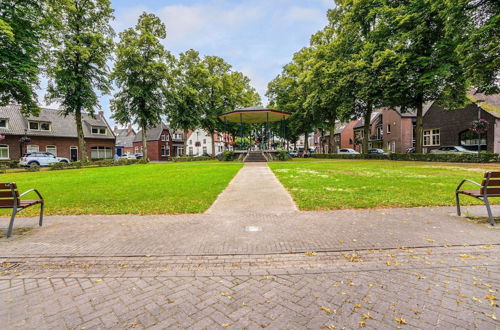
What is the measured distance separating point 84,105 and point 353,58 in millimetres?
30169

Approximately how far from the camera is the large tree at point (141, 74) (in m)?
30.8

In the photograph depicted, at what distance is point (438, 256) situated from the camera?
3.60 m

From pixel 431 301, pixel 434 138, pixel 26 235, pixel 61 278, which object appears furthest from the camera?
pixel 434 138

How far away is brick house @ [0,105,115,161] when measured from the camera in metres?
31.2

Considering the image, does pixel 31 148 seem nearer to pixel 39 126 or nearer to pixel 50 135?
pixel 50 135

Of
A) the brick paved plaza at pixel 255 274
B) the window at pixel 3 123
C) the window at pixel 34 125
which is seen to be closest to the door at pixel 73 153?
the window at pixel 34 125

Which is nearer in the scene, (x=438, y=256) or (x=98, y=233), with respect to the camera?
(x=438, y=256)

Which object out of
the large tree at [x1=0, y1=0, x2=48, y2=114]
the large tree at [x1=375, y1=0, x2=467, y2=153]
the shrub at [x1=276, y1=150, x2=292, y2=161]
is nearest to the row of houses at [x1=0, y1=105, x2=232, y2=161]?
the large tree at [x1=0, y1=0, x2=48, y2=114]

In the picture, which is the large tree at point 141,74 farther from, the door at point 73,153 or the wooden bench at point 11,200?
the wooden bench at point 11,200

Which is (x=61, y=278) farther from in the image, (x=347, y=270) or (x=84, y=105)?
(x=84, y=105)

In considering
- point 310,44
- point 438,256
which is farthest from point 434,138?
point 438,256

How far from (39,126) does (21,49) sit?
763 inches

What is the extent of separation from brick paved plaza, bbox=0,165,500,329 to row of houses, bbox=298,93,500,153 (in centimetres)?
2814

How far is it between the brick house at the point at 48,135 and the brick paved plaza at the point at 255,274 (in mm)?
29056
